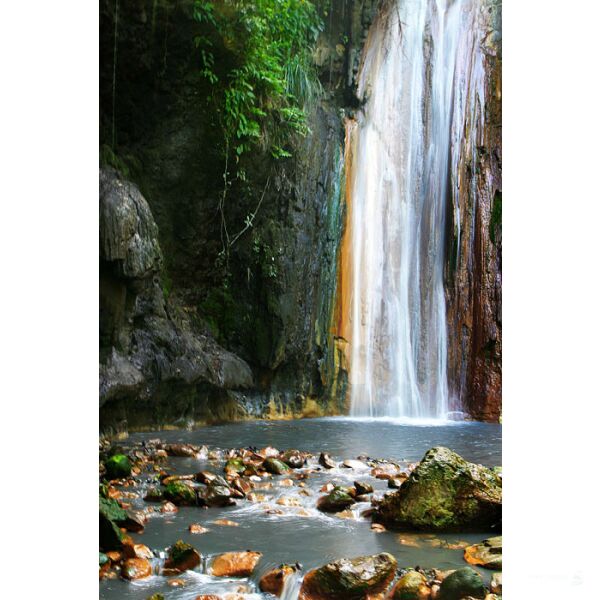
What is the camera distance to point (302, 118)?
2.36 m

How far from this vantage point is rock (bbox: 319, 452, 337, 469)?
2.05 meters

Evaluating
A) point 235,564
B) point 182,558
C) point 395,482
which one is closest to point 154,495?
point 182,558

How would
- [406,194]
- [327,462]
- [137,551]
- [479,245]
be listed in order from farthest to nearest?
1. [406,194]
2. [479,245]
3. [327,462]
4. [137,551]

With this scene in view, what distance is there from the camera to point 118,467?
7.35 feet

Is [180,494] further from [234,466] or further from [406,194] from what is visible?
[406,194]

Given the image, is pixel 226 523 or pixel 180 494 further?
pixel 180 494

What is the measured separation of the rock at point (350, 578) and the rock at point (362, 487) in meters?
0.22

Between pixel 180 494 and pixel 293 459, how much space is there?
0.42 m

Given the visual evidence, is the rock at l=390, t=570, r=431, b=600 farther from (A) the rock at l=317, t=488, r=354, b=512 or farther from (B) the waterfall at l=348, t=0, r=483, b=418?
(B) the waterfall at l=348, t=0, r=483, b=418

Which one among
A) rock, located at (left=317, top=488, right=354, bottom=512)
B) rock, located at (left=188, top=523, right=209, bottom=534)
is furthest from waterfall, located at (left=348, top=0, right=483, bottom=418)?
rock, located at (left=188, top=523, right=209, bottom=534)

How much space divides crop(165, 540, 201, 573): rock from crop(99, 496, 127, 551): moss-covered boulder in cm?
22

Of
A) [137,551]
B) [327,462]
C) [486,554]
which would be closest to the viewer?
[486,554]
